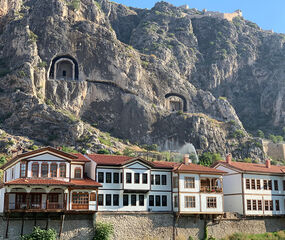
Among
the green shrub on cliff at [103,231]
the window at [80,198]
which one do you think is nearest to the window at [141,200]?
the green shrub on cliff at [103,231]

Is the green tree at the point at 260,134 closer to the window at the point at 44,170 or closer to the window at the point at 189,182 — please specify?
the window at the point at 189,182

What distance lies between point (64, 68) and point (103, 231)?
76340 mm

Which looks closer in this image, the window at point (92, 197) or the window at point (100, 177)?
the window at point (92, 197)

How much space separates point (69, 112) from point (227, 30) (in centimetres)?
8738

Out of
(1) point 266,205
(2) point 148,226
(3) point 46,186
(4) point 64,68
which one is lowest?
(2) point 148,226

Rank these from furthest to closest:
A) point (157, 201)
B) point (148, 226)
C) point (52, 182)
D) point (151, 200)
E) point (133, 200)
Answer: point (157, 201) < point (151, 200) < point (133, 200) < point (148, 226) < point (52, 182)

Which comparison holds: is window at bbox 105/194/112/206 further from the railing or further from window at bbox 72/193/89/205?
the railing

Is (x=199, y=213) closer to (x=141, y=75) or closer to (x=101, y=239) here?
(x=101, y=239)

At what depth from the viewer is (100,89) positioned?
115750 mm

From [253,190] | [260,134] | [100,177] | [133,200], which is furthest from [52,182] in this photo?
[260,134]

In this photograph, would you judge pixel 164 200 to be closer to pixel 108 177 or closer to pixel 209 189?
pixel 209 189

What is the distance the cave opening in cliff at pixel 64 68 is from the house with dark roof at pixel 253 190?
63151 millimetres

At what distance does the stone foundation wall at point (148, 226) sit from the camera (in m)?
47.1

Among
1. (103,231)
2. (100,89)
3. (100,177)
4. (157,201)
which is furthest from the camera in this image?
(100,89)
